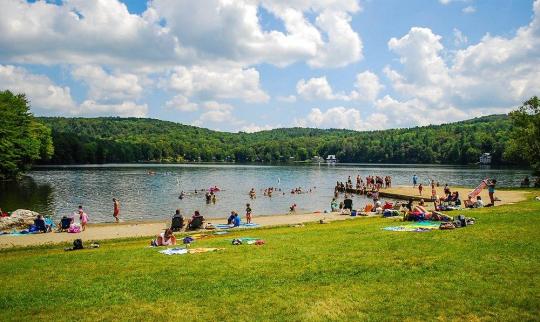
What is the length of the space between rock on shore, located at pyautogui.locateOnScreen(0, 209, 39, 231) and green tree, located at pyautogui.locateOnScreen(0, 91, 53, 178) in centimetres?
4039

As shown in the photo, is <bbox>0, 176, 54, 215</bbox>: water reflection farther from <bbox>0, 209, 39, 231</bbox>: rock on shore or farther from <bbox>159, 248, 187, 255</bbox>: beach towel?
<bbox>159, 248, 187, 255</bbox>: beach towel

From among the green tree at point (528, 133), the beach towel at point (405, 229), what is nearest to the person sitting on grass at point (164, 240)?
the beach towel at point (405, 229)

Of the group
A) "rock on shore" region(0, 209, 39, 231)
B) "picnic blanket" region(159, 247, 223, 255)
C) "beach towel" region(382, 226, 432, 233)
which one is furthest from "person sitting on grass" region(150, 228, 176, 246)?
"rock on shore" region(0, 209, 39, 231)

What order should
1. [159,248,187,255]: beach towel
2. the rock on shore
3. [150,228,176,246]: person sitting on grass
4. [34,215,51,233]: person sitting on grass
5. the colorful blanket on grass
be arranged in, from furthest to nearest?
the rock on shore < [34,215,51,233]: person sitting on grass < [150,228,176,246]: person sitting on grass < the colorful blanket on grass < [159,248,187,255]: beach towel

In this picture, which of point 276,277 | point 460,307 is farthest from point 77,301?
point 460,307

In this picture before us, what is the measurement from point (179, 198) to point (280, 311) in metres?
53.3

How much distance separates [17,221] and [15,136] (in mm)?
52996

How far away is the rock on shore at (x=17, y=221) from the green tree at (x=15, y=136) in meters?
40.4

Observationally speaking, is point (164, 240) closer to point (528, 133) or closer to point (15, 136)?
point (528, 133)

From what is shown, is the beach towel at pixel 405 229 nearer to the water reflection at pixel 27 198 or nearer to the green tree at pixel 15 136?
the water reflection at pixel 27 198

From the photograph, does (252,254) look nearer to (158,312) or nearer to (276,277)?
(276,277)

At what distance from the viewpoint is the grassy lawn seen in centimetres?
1006

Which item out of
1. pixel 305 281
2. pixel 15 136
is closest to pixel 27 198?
pixel 15 136

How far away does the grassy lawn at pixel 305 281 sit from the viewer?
1006 centimetres
